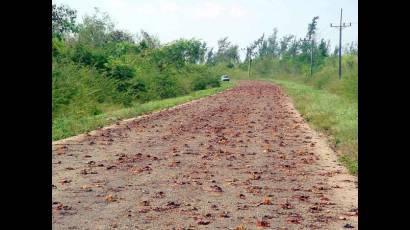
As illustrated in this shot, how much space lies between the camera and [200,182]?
8.38 metres

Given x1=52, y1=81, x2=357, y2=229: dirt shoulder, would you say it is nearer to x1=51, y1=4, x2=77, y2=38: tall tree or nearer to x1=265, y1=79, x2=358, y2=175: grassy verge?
x1=265, y1=79, x2=358, y2=175: grassy verge

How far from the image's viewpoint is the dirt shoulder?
20.3 ft

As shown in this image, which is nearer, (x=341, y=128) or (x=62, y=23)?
(x=341, y=128)

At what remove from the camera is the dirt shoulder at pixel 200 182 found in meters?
6.18

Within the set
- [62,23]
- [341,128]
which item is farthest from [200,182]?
[62,23]

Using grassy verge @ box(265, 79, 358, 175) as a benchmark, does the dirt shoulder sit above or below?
below

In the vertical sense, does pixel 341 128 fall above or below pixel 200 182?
above

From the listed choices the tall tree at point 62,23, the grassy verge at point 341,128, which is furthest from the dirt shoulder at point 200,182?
the tall tree at point 62,23

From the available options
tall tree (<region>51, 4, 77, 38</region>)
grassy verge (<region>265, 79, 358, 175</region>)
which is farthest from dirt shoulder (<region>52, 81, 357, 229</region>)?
tall tree (<region>51, 4, 77, 38</region>)

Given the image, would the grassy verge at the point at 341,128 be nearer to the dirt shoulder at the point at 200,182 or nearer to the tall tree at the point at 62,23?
the dirt shoulder at the point at 200,182

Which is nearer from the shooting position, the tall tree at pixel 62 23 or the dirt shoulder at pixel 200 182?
the dirt shoulder at pixel 200 182

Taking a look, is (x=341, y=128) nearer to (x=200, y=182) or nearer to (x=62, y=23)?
(x=200, y=182)

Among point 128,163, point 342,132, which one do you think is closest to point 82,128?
point 128,163

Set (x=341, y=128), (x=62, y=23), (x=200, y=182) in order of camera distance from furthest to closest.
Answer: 1. (x=62, y=23)
2. (x=341, y=128)
3. (x=200, y=182)
